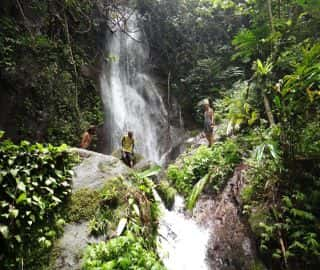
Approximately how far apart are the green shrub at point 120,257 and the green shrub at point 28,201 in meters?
0.65

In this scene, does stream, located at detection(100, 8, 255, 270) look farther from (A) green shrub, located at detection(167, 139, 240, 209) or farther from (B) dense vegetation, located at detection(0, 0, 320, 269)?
(B) dense vegetation, located at detection(0, 0, 320, 269)

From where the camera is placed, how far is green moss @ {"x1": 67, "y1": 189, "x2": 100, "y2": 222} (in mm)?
4006

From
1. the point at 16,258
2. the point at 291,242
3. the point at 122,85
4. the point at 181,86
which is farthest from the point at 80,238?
the point at 181,86

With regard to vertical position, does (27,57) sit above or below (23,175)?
above

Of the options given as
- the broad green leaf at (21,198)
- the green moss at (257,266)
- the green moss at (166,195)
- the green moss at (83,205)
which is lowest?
the green moss at (257,266)

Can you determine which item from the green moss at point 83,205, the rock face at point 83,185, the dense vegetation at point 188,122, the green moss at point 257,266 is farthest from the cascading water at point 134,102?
the green moss at point 83,205

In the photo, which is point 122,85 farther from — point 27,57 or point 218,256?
point 218,256

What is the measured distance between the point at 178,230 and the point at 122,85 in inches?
381

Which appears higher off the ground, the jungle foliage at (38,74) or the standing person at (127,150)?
the jungle foliage at (38,74)

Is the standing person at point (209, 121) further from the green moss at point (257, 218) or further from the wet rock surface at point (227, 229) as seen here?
the green moss at point (257, 218)

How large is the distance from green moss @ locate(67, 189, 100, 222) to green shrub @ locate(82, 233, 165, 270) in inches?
27.8

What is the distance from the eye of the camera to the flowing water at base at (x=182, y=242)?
5.15 metres

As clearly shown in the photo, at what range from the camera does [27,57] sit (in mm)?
9867

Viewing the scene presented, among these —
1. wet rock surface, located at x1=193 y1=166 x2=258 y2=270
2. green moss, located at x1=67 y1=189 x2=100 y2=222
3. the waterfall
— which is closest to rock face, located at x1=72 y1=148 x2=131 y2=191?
green moss, located at x1=67 y1=189 x2=100 y2=222
